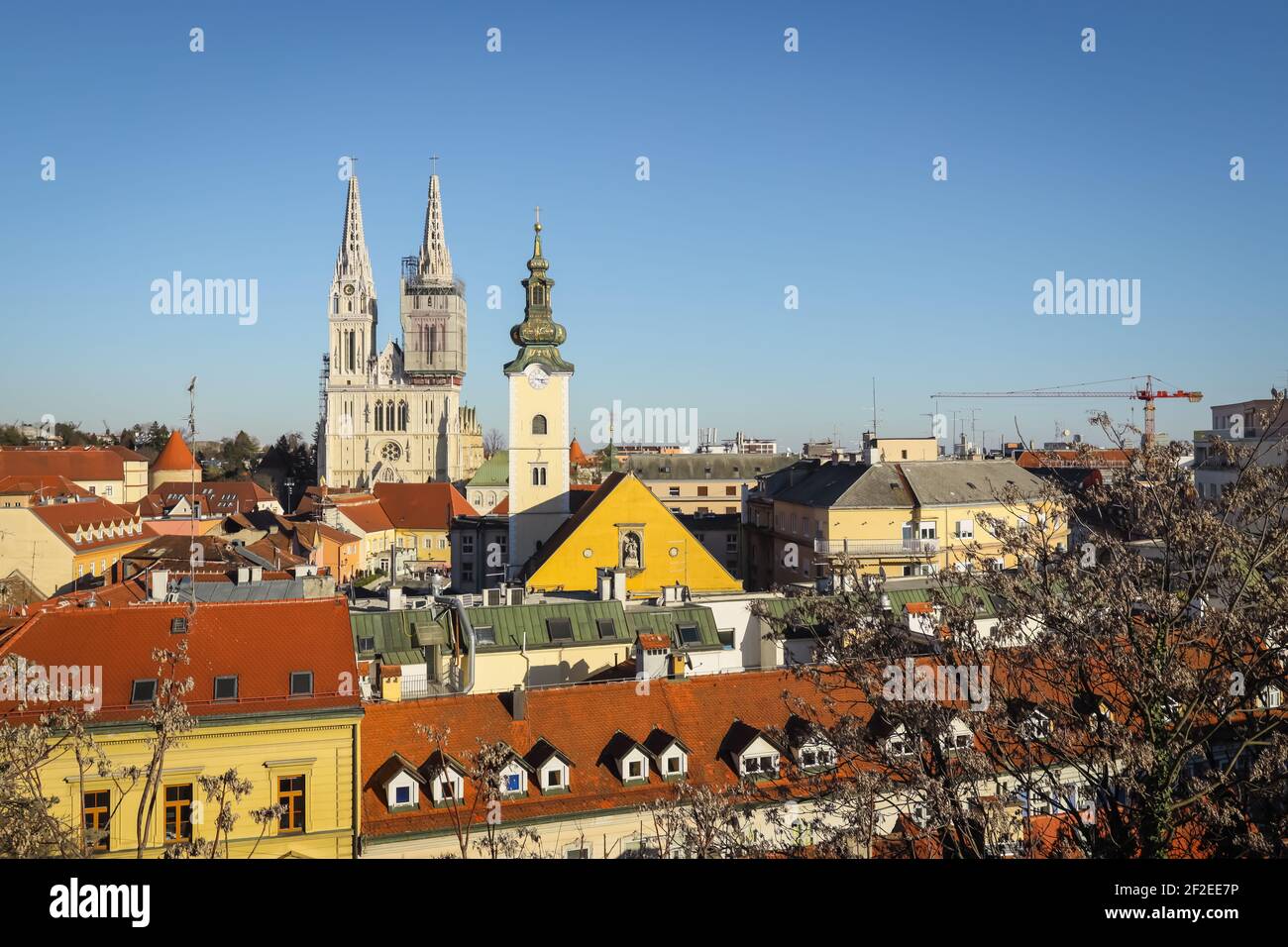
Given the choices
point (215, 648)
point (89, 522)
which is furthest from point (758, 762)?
point (89, 522)

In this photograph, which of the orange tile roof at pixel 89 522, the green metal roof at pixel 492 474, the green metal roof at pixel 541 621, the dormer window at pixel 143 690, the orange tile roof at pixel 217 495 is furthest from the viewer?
the green metal roof at pixel 492 474

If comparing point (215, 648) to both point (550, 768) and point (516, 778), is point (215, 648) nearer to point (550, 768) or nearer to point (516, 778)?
point (516, 778)

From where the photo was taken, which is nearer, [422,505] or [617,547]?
[617,547]

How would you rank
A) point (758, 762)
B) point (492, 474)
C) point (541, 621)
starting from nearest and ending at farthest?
1. point (758, 762)
2. point (541, 621)
3. point (492, 474)

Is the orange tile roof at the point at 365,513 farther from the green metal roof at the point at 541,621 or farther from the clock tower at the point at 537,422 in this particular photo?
the green metal roof at the point at 541,621
